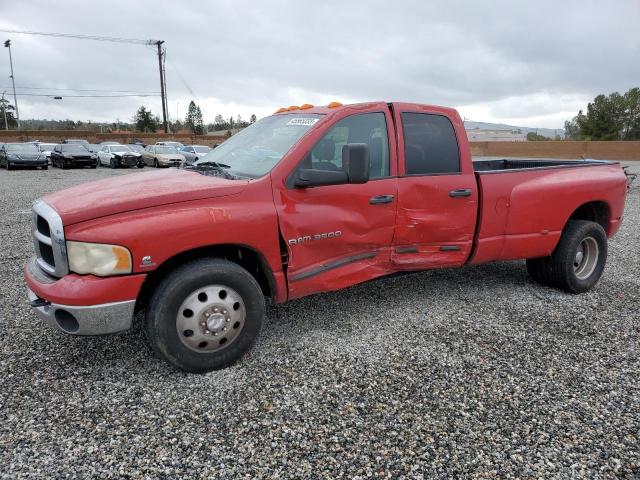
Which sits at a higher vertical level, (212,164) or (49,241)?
(212,164)

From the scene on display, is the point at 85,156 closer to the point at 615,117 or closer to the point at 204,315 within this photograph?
the point at 204,315

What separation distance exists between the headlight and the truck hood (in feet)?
0.56

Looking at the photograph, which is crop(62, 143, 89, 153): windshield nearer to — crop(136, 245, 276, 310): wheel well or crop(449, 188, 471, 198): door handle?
crop(136, 245, 276, 310): wheel well

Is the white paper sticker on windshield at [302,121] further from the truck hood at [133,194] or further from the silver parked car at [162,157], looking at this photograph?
the silver parked car at [162,157]

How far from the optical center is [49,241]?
9.91 feet

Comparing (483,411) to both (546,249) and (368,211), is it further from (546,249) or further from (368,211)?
(546,249)

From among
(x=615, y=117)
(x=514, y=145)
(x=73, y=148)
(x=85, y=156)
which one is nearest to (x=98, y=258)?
(x=85, y=156)

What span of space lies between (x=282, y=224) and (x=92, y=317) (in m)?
1.33

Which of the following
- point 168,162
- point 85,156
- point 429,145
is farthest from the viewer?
point 85,156

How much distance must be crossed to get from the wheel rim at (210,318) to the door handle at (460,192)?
208 centimetres

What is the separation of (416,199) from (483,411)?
1777 millimetres

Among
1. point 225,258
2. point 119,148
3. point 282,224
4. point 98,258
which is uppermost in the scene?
point 119,148

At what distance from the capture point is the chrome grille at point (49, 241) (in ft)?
9.34

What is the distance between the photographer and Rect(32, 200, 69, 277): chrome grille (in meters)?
2.85
